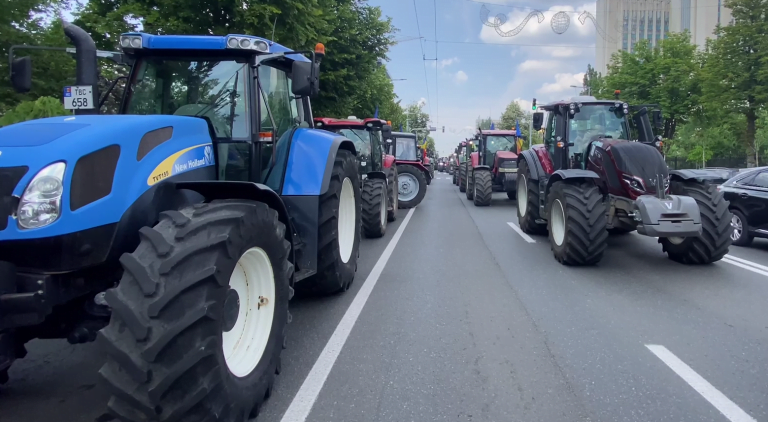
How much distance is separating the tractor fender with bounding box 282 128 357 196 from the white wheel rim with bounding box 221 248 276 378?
1.68m

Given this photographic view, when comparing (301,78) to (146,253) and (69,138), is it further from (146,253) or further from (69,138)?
(146,253)

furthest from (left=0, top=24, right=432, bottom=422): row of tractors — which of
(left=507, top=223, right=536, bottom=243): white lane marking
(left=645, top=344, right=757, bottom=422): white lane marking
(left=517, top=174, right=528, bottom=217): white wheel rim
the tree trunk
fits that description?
the tree trunk

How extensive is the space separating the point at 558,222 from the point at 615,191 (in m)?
0.97

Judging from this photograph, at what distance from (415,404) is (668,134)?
4024 centimetres

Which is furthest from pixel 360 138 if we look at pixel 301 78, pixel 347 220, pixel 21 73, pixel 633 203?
pixel 21 73

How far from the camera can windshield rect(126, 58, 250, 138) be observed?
17.0ft

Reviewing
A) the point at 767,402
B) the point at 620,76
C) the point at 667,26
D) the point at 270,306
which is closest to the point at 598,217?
the point at 767,402

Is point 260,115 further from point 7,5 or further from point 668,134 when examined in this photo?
point 668,134

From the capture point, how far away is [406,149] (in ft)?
68.7

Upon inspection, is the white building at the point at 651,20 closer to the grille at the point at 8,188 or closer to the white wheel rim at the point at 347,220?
the white wheel rim at the point at 347,220

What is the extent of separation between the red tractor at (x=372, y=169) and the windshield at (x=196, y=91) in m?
5.80

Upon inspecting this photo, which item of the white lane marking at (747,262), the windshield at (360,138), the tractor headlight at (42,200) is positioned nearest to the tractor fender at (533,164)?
the windshield at (360,138)

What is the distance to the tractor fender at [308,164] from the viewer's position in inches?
228

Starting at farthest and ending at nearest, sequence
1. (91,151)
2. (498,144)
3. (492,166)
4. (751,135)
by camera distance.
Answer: (751,135) → (498,144) → (492,166) → (91,151)
